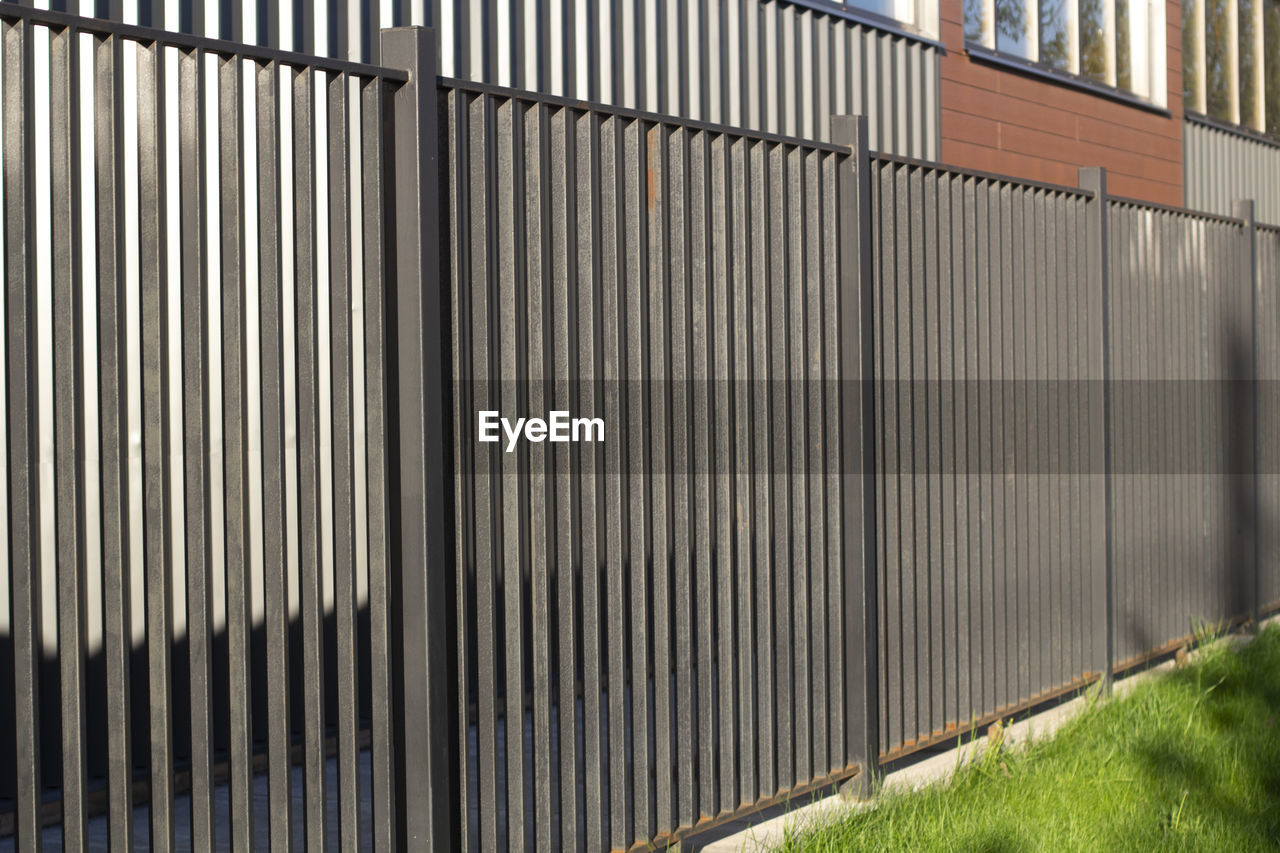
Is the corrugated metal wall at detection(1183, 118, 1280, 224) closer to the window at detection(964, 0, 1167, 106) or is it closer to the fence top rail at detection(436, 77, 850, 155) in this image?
the window at detection(964, 0, 1167, 106)

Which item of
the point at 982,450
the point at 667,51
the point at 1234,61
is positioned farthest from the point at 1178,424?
the point at 1234,61

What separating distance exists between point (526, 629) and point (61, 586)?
127 centimetres

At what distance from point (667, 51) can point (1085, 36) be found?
5968 mm

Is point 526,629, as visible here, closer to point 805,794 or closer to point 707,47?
point 805,794

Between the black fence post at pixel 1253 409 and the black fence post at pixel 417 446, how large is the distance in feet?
20.0

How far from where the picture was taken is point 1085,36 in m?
12.6

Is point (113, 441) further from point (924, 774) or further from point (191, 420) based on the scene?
point (924, 774)

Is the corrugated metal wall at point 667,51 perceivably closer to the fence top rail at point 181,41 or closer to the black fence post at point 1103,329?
the black fence post at point 1103,329

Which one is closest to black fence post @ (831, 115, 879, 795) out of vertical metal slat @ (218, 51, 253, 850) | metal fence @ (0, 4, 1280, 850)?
metal fence @ (0, 4, 1280, 850)

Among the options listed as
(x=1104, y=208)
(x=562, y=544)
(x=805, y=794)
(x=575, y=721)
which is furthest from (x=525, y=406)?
(x=1104, y=208)

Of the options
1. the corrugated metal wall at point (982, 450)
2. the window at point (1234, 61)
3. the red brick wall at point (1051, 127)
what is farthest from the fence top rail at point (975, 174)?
the window at point (1234, 61)

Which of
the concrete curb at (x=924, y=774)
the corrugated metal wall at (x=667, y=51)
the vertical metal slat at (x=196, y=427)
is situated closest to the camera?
the vertical metal slat at (x=196, y=427)

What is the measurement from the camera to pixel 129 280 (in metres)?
5.42

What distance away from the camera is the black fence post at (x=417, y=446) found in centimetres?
328
